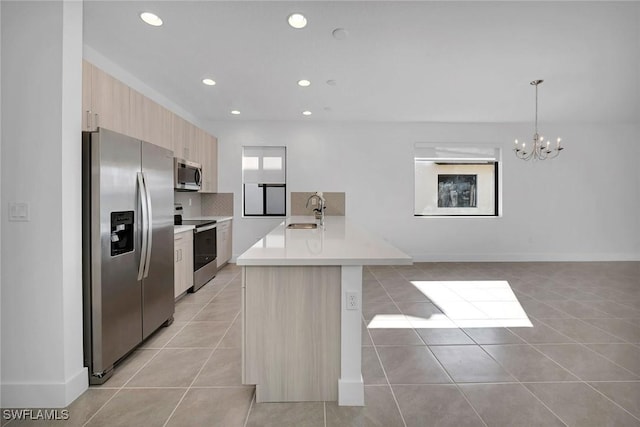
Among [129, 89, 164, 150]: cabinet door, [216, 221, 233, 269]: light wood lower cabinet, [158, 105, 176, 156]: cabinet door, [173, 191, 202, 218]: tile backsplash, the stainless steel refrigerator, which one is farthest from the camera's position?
[216, 221, 233, 269]: light wood lower cabinet

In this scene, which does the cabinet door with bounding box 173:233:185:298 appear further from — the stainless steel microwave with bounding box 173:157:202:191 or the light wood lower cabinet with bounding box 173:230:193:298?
the stainless steel microwave with bounding box 173:157:202:191

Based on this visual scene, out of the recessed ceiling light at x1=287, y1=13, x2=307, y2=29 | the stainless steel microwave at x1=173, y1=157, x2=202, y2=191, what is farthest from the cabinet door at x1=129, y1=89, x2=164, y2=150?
the recessed ceiling light at x1=287, y1=13, x2=307, y2=29

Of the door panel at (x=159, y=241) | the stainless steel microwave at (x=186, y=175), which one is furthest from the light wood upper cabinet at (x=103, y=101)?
the stainless steel microwave at (x=186, y=175)

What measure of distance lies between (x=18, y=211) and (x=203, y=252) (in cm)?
249

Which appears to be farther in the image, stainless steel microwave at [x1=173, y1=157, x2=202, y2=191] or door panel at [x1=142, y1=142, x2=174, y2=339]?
stainless steel microwave at [x1=173, y1=157, x2=202, y2=191]

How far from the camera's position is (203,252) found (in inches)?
164

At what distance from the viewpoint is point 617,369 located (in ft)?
6.96

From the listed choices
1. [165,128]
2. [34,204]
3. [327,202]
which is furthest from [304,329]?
[327,202]

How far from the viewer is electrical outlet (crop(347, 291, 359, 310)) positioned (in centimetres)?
166

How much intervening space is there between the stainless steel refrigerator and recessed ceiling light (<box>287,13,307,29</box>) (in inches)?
61.6

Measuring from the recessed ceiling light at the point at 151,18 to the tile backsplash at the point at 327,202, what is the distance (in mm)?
3448

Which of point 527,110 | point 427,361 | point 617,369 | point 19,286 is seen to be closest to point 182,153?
point 19,286

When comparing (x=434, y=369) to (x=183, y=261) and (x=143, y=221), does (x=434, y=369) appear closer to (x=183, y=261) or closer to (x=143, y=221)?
(x=143, y=221)

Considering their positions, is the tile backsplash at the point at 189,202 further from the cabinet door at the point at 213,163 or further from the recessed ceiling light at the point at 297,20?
the recessed ceiling light at the point at 297,20
